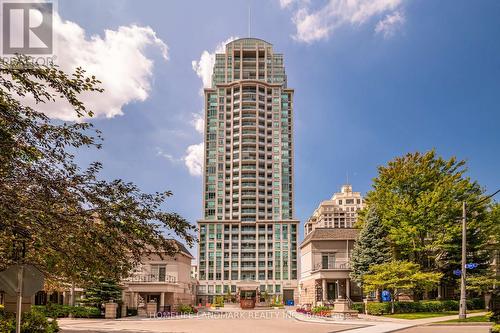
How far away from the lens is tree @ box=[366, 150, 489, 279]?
42.9 meters

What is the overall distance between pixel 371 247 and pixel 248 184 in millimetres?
71567

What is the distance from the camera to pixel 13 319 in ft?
57.2

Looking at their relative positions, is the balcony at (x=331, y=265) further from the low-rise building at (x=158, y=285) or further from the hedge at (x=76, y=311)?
the hedge at (x=76, y=311)

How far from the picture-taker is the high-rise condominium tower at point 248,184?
110 meters

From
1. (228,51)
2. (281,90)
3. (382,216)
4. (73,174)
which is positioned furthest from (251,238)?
(73,174)

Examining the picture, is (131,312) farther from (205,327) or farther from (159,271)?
(205,327)

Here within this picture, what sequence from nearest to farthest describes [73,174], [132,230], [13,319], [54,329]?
[132,230] < [73,174] < [13,319] < [54,329]

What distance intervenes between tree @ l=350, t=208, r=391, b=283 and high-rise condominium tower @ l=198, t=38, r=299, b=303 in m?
62.6

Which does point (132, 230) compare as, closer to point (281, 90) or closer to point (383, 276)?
point (383, 276)

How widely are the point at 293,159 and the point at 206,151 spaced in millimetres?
23799

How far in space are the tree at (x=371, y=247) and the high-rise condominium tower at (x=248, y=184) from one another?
62.6m

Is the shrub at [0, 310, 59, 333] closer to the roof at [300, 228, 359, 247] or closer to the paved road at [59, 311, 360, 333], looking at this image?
the paved road at [59, 311, 360, 333]

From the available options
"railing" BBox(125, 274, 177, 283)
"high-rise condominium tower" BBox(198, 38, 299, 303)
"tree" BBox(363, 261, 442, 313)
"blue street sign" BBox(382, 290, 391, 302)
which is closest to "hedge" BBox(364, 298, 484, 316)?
"tree" BBox(363, 261, 442, 313)

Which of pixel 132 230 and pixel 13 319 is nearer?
pixel 132 230
